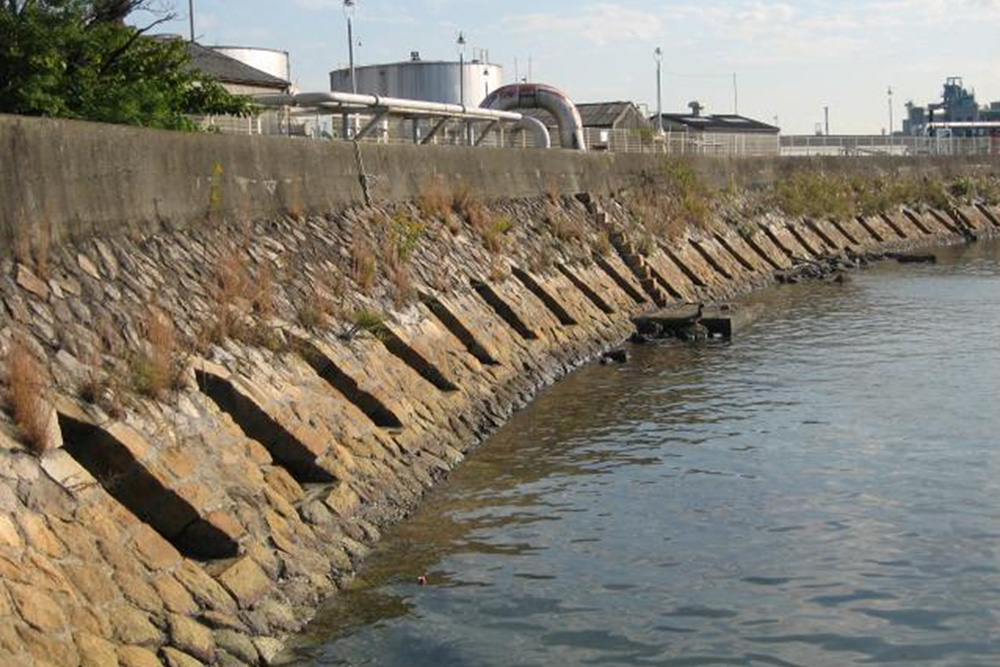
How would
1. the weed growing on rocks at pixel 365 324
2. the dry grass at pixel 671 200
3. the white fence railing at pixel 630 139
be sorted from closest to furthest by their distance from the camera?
the weed growing on rocks at pixel 365 324 → the white fence railing at pixel 630 139 → the dry grass at pixel 671 200

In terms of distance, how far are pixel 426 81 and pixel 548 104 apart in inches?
1048

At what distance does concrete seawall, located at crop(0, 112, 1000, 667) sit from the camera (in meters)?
9.37

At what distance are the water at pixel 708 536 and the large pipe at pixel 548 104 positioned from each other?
27036mm

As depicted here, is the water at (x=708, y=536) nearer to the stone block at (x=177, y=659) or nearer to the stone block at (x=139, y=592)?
the stone block at (x=177, y=659)

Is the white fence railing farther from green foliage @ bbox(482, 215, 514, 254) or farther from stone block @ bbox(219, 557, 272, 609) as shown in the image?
stone block @ bbox(219, 557, 272, 609)

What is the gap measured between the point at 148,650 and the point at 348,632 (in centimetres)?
196

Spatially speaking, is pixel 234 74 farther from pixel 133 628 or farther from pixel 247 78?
pixel 133 628

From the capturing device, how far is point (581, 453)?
17.1 m

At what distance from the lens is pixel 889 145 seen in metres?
76.0

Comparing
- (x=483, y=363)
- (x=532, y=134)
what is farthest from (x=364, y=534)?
(x=532, y=134)

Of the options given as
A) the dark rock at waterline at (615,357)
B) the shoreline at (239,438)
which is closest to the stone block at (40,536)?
the shoreline at (239,438)

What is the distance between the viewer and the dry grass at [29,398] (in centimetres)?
982

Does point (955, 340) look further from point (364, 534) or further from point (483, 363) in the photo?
point (364, 534)

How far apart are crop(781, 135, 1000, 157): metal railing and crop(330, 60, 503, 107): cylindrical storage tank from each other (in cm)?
1870
